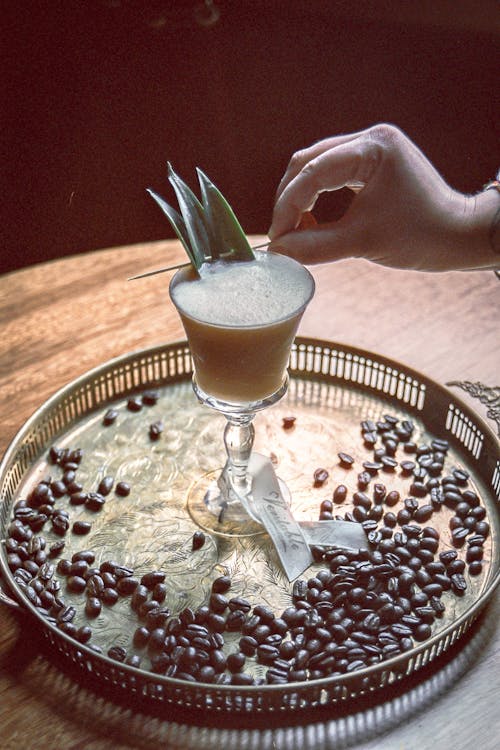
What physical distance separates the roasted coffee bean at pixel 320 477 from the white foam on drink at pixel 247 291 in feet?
1.15

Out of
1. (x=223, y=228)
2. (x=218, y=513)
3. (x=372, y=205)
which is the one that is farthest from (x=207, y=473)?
(x=372, y=205)

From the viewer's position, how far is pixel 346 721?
3.49ft

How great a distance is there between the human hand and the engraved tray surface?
307 millimetres

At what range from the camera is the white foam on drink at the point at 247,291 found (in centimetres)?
121

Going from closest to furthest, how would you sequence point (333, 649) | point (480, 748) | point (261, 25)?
1. point (480, 748)
2. point (333, 649)
3. point (261, 25)

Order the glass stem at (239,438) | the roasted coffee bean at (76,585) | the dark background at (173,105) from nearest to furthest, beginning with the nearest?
1. the roasted coffee bean at (76,585)
2. the glass stem at (239,438)
3. the dark background at (173,105)

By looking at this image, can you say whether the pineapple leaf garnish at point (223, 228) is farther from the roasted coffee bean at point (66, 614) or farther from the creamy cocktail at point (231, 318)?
the roasted coffee bean at point (66, 614)

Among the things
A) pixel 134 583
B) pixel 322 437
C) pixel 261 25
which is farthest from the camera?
pixel 261 25

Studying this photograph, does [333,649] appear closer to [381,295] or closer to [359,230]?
[359,230]

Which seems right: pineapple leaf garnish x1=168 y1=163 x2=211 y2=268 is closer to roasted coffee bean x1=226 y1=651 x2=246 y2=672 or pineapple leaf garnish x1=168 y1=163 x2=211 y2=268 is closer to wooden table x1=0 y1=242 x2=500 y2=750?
wooden table x1=0 y1=242 x2=500 y2=750

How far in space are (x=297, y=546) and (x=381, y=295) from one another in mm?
733

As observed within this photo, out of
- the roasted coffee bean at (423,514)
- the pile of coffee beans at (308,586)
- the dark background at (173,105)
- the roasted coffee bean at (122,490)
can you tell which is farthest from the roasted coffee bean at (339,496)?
the dark background at (173,105)

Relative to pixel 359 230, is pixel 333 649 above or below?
below

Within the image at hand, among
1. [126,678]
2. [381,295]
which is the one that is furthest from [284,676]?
[381,295]
